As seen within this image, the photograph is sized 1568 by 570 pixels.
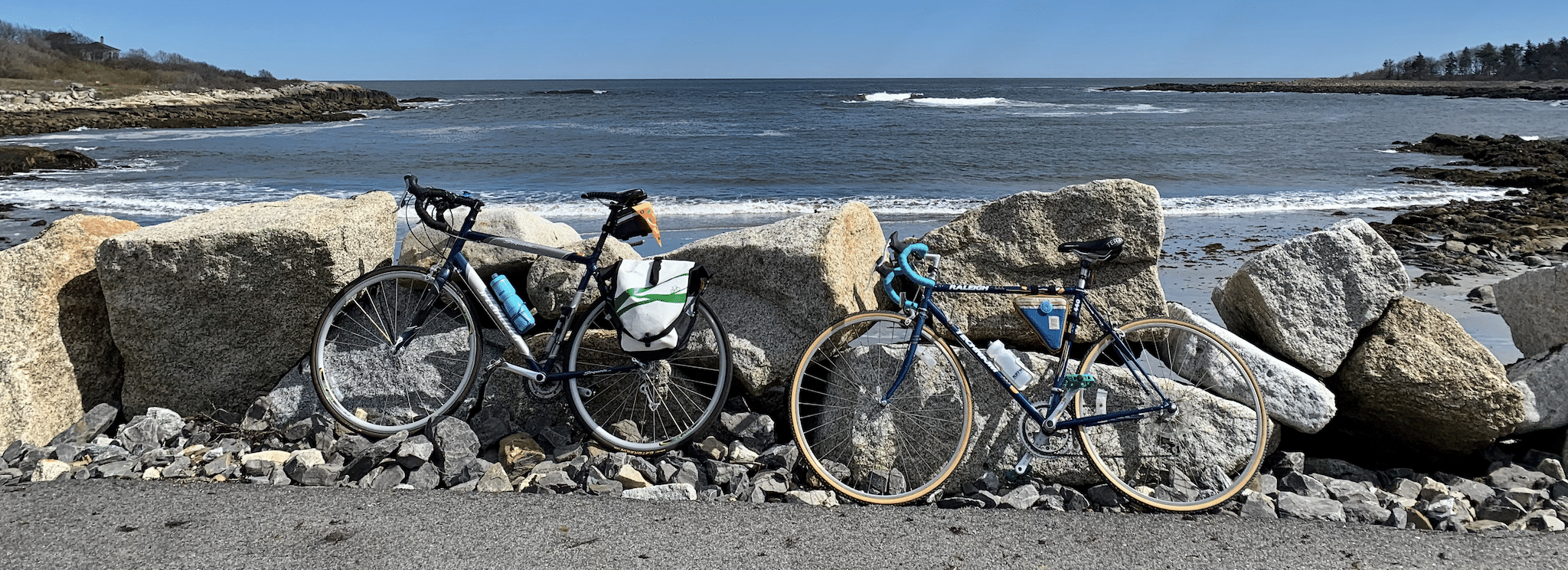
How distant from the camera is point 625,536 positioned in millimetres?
3258

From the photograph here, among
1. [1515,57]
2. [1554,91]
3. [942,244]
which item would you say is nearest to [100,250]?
[942,244]

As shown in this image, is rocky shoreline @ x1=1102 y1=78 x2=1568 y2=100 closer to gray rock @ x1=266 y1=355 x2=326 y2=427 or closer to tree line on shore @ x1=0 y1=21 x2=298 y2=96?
gray rock @ x1=266 y1=355 x2=326 y2=427

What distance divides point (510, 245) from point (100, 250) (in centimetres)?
211

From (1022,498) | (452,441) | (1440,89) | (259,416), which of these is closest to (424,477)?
(452,441)

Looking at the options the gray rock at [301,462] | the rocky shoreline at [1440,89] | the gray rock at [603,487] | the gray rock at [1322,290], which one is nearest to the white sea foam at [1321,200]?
the gray rock at [1322,290]

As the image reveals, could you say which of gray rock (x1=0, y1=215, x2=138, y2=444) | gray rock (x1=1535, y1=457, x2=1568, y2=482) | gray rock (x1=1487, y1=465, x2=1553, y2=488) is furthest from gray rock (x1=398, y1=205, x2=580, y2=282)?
gray rock (x1=1535, y1=457, x2=1568, y2=482)

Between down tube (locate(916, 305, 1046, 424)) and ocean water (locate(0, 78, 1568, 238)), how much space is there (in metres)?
10.4

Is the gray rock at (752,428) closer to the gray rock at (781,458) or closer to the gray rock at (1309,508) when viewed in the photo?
the gray rock at (781,458)

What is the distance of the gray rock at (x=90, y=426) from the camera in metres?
4.36

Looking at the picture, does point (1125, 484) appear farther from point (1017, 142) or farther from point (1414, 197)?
point (1017, 142)

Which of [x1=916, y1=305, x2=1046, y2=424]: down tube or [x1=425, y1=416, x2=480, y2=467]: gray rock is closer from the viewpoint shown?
[x1=916, y1=305, x2=1046, y2=424]: down tube

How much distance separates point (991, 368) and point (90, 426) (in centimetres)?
446

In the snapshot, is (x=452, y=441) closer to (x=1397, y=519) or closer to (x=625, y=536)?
(x=625, y=536)

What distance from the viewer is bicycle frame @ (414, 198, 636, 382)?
4.12 metres
